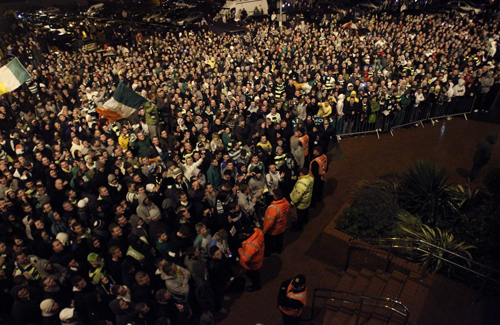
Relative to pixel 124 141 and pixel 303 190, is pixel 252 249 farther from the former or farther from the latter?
pixel 124 141

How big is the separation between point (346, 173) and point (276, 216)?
4.54 m

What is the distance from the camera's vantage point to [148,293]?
204 inches

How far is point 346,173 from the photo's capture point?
10.2m

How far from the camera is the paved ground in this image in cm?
649

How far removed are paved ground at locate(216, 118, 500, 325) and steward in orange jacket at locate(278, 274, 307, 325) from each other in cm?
118

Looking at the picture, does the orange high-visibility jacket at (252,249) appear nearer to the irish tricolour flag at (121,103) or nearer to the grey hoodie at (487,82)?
the irish tricolour flag at (121,103)

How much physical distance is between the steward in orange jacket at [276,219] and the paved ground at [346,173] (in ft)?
2.00

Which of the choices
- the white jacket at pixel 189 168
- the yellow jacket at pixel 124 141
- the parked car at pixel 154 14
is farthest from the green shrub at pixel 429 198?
the parked car at pixel 154 14

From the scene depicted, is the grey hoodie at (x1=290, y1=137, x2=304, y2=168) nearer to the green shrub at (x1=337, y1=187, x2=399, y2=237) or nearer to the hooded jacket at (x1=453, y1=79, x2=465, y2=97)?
the green shrub at (x1=337, y1=187, x2=399, y2=237)

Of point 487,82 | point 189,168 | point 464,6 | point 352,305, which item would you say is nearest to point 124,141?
point 189,168

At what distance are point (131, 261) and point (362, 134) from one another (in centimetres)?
968

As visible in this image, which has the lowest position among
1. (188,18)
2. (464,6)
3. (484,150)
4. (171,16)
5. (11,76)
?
(484,150)

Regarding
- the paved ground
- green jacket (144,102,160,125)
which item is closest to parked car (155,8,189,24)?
green jacket (144,102,160,125)

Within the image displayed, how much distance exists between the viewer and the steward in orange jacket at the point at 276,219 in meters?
6.45
